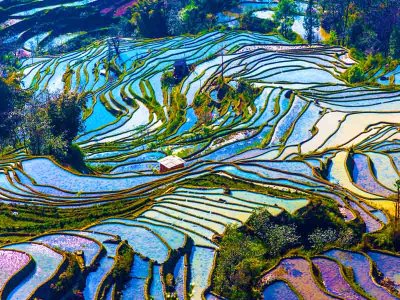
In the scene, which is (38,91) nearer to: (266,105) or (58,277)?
(266,105)

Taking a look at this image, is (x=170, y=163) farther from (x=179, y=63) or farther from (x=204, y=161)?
(x=179, y=63)

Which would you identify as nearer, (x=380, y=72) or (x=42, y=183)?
(x=42, y=183)

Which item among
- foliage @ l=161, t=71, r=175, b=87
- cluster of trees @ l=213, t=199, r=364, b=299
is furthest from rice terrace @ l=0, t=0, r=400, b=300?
foliage @ l=161, t=71, r=175, b=87

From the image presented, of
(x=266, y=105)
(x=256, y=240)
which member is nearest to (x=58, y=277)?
(x=256, y=240)

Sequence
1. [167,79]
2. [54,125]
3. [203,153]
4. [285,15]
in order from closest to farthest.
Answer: [203,153]
[54,125]
[167,79]
[285,15]

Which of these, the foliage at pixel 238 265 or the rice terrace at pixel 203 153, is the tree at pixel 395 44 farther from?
the foliage at pixel 238 265

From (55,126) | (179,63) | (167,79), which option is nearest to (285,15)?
(179,63)
